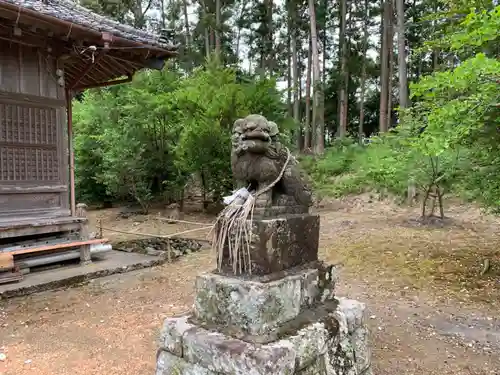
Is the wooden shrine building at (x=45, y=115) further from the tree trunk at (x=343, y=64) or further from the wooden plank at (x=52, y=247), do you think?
the tree trunk at (x=343, y=64)

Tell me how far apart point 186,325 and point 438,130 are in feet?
11.1

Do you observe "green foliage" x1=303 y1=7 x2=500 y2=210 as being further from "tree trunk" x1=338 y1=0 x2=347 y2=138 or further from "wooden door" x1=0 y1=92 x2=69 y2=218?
"tree trunk" x1=338 y1=0 x2=347 y2=138

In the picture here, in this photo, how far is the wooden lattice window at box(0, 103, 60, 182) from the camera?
6.05 metres

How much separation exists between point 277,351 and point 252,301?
0.32m

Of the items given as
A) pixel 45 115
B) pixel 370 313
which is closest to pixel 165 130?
pixel 45 115

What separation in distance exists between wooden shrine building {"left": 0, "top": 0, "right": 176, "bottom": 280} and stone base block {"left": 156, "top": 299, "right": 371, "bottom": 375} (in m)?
4.54

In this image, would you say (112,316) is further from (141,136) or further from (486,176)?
(141,136)

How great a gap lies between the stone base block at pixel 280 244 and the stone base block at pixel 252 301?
91 millimetres

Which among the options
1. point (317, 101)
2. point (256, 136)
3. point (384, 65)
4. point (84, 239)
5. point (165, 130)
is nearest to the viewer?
point (256, 136)

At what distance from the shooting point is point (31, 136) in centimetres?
634

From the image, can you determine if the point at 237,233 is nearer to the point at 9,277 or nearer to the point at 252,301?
the point at 252,301

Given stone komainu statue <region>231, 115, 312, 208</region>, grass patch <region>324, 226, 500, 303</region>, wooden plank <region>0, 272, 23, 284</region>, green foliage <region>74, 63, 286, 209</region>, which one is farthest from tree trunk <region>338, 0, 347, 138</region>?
stone komainu statue <region>231, 115, 312, 208</region>

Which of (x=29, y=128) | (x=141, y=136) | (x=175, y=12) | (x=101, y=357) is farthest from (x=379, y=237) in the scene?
(x=175, y=12)

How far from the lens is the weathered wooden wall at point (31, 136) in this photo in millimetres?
6047
